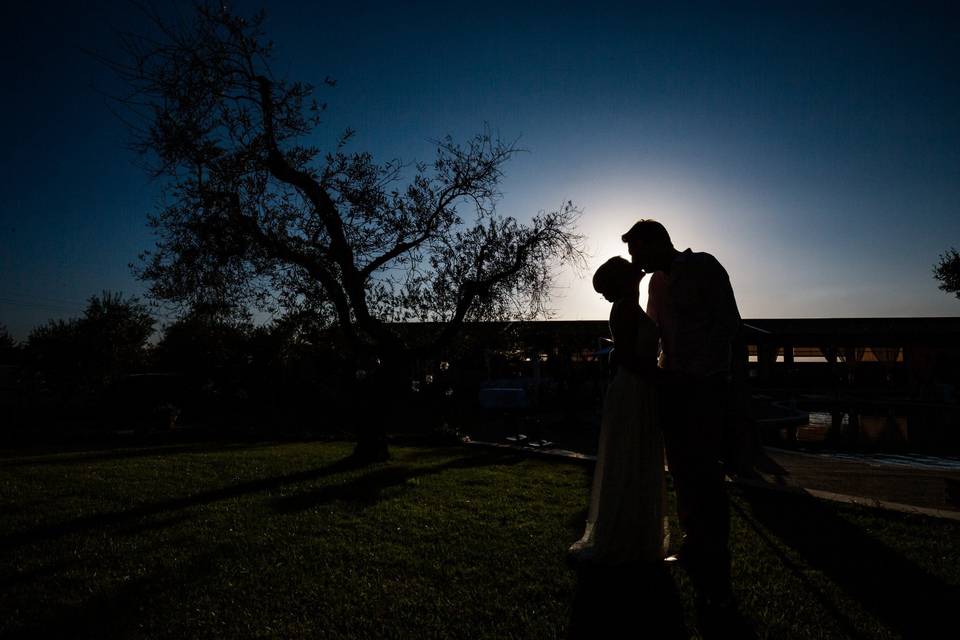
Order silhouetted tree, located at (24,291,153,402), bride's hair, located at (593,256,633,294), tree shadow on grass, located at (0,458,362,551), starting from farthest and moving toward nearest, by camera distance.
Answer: silhouetted tree, located at (24,291,153,402) < tree shadow on grass, located at (0,458,362,551) < bride's hair, located at (593,256,633,294)

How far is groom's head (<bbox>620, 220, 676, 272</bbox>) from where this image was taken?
112 inches

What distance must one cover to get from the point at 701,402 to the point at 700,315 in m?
0.46

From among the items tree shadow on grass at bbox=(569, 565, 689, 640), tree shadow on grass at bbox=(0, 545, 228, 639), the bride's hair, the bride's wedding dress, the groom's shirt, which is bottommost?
tree shadow on grass at bbox=(0, 545, 228, 639)

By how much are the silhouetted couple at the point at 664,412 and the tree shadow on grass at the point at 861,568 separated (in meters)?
0.80

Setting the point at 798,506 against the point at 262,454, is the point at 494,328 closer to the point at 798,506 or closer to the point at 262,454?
the point at 262,454

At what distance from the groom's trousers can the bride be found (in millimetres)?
426

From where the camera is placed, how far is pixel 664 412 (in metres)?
2.86

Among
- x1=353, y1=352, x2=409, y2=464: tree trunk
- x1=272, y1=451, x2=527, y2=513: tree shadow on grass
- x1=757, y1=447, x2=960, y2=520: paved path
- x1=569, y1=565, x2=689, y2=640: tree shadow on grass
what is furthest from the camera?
x1=353, y1=352, x2=409, y2=464: tree trunk

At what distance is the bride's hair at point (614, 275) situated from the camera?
Answer: 3045mm

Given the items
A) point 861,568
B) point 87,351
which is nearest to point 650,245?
point 861,568

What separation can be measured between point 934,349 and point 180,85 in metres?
43.1

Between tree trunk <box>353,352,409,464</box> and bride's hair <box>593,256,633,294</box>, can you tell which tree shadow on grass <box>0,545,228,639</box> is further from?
tree trunk <box>353,352,409,464</box>

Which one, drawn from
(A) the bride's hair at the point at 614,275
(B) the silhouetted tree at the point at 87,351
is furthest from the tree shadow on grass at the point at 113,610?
(B) the silhouetted tree at the point at 87,351

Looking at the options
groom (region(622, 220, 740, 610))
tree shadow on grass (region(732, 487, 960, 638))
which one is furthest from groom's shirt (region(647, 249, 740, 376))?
tree shadow on grass (region(732, 487, 960, 638))
